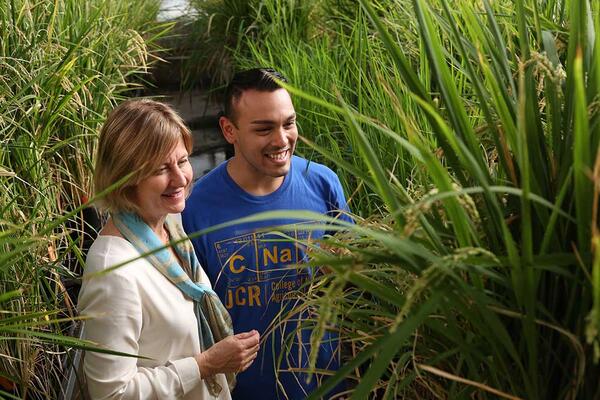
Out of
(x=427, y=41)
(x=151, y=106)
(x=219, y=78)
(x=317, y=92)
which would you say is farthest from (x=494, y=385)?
(x=219, y=78)

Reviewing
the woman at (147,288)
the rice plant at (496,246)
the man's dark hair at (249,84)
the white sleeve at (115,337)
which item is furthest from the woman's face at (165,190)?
the rice plant at (496,246)

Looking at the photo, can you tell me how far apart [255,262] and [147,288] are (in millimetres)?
506

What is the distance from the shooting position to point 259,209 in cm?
274

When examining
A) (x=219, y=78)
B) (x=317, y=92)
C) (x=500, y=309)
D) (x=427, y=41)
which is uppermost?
(x=427, y=41)

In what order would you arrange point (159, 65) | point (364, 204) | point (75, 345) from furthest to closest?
point (159, 65) < point (364, 204) < point (75, 345)

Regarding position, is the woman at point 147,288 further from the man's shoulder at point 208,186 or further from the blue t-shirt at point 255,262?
the man's shoulder at point 208,186

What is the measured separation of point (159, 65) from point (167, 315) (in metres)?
6.03

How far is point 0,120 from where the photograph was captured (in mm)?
2779

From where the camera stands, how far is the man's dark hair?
2789 millimetres

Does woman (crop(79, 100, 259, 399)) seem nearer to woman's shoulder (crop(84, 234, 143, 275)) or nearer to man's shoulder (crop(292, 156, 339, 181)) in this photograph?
woman's shoulder (crop(84, 234, 143, 275))

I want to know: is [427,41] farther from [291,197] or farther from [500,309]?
[291,197]

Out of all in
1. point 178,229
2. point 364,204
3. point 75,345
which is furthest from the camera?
point 364,204

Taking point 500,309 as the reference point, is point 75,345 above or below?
below

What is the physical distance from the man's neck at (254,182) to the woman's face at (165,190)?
48 cm
